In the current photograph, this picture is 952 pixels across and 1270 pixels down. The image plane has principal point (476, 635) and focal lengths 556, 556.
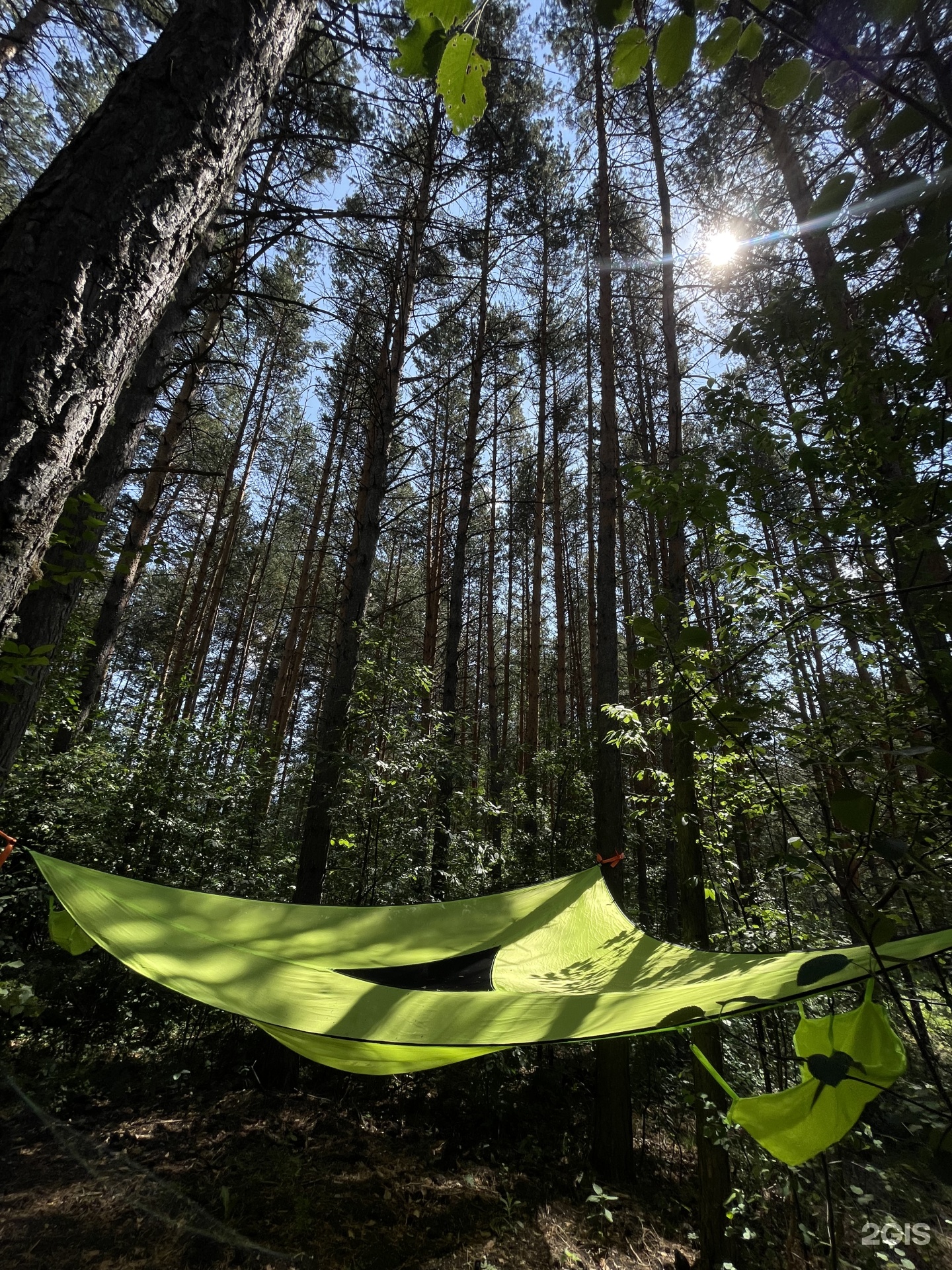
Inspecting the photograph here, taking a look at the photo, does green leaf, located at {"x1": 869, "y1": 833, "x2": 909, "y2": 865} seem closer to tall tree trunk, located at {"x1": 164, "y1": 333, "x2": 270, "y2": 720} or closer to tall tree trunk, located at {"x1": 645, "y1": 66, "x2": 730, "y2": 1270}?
tall tree trunk, located at {"x1": 645, "y1": 66, "x2": 730, "y2": 1270}

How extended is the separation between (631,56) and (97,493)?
4.46 feet

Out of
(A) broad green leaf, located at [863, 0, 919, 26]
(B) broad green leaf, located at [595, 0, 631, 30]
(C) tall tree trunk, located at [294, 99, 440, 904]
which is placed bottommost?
(B) broad green leaf, located at [595, 0, 631, 30]

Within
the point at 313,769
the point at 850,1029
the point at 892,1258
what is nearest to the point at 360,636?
the point at 313,769

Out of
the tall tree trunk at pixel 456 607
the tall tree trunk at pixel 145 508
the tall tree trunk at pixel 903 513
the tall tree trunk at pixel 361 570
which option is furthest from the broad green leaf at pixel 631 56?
the tall tree trunk at pixel 456 607

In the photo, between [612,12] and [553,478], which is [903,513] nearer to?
[612,12]

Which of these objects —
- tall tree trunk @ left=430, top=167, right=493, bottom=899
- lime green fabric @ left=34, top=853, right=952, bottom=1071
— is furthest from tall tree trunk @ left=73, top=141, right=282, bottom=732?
lime green fabric @ left=34, top=853, right=952, bottom=1071

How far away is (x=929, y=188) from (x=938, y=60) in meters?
0.14

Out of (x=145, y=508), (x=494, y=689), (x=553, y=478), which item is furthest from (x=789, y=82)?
(x=553, y=478)

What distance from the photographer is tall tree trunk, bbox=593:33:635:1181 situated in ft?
9.49

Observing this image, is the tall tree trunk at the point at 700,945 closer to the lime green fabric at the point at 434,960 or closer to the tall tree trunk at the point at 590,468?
the lime green fabric at the point at 434,960

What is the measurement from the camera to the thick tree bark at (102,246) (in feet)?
2.10

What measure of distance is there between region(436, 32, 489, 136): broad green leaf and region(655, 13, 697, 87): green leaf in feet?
0.49

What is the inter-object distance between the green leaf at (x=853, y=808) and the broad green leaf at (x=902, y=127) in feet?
1.96

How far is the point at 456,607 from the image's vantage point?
4.95 m
